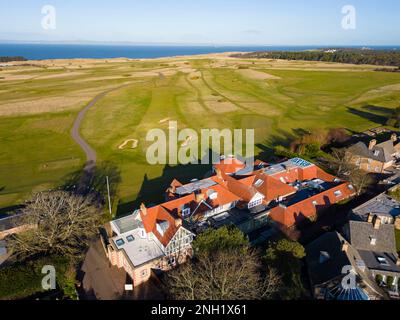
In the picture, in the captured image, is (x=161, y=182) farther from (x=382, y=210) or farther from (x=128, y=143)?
(x=382, y=210)

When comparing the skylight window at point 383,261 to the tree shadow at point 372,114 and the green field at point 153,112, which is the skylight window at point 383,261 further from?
the tree shadow at point 372,114

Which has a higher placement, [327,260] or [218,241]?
[218,241]

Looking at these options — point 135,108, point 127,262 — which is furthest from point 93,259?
point 135,108

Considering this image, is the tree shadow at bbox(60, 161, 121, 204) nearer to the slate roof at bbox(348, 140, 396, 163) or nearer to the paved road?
the paved road

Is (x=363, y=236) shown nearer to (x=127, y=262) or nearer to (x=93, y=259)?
(x=127, y=262)

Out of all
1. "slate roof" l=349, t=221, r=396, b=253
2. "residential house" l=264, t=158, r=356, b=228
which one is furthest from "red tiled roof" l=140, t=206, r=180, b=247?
"slate roof" l=349, t=221, r=396, b=253

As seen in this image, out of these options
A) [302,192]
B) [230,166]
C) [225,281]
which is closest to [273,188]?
[302,192]
